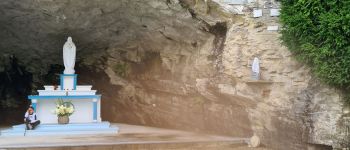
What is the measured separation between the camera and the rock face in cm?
945

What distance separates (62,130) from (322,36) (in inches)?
306

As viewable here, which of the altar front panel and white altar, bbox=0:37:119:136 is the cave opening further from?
the altar front panel

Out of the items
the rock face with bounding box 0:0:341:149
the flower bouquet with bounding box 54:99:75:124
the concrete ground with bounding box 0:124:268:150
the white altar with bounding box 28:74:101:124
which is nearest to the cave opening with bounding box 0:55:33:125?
the rock face with bounding box 0:0:341:149

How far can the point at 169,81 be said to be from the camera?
46.2ft

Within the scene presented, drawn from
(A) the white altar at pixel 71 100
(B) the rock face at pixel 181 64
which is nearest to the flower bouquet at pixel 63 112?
(A) the white altar at pixel 71 100

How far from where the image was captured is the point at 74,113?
1382 cm

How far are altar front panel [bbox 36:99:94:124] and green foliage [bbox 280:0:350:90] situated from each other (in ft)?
24.2

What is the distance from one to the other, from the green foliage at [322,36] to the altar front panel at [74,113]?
7374mm

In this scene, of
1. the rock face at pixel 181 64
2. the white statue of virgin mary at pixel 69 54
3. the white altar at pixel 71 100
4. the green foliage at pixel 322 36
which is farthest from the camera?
the white statue of virgin mary at pixel 69 54

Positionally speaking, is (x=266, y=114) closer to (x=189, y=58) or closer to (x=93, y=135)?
(x=189, y=58)

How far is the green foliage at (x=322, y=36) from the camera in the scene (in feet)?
26.9

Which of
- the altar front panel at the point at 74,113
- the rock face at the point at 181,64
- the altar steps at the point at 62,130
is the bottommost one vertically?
the altar steps at the point at 62,130

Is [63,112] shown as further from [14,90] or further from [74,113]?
[14,90]

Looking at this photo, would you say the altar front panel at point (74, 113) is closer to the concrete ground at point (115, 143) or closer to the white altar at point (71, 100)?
the white altar at point (71, 100)
